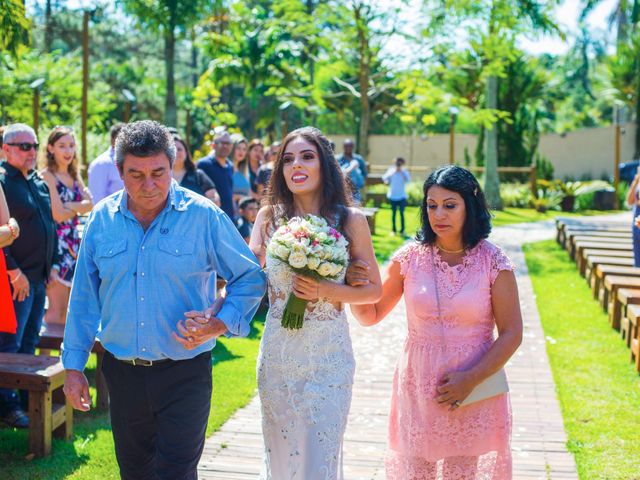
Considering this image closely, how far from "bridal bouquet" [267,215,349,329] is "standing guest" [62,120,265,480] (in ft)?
0.55

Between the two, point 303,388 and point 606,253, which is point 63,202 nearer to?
point 303,388

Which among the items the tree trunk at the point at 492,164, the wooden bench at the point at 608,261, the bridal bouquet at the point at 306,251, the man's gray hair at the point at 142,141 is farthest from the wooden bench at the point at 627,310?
the tree trunk at the point at 492,164

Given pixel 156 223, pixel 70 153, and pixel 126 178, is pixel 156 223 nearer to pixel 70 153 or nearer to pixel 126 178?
pixel 126 178

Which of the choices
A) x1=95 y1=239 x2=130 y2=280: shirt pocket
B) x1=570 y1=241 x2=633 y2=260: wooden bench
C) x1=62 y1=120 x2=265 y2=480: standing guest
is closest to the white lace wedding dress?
x1=62 y1=120 x2=265 y2=480: standing guest

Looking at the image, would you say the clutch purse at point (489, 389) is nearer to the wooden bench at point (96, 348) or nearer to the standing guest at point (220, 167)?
the wooden bench at point (96, 348)

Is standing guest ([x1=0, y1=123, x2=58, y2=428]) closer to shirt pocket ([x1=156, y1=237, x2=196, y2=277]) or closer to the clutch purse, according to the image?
shirt pocket ([x1=156, y1=237, x2=196, y2=277])

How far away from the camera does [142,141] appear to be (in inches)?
135

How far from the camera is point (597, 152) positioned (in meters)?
40.0

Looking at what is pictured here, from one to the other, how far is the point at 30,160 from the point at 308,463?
133 inches

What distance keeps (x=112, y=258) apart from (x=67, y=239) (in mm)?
4062

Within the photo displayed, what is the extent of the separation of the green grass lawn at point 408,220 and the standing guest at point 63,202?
21.5 ft

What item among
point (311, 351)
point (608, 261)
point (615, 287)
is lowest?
point (615, 287)

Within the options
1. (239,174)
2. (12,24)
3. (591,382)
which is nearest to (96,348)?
(12,24)

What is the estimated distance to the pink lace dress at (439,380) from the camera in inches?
151
